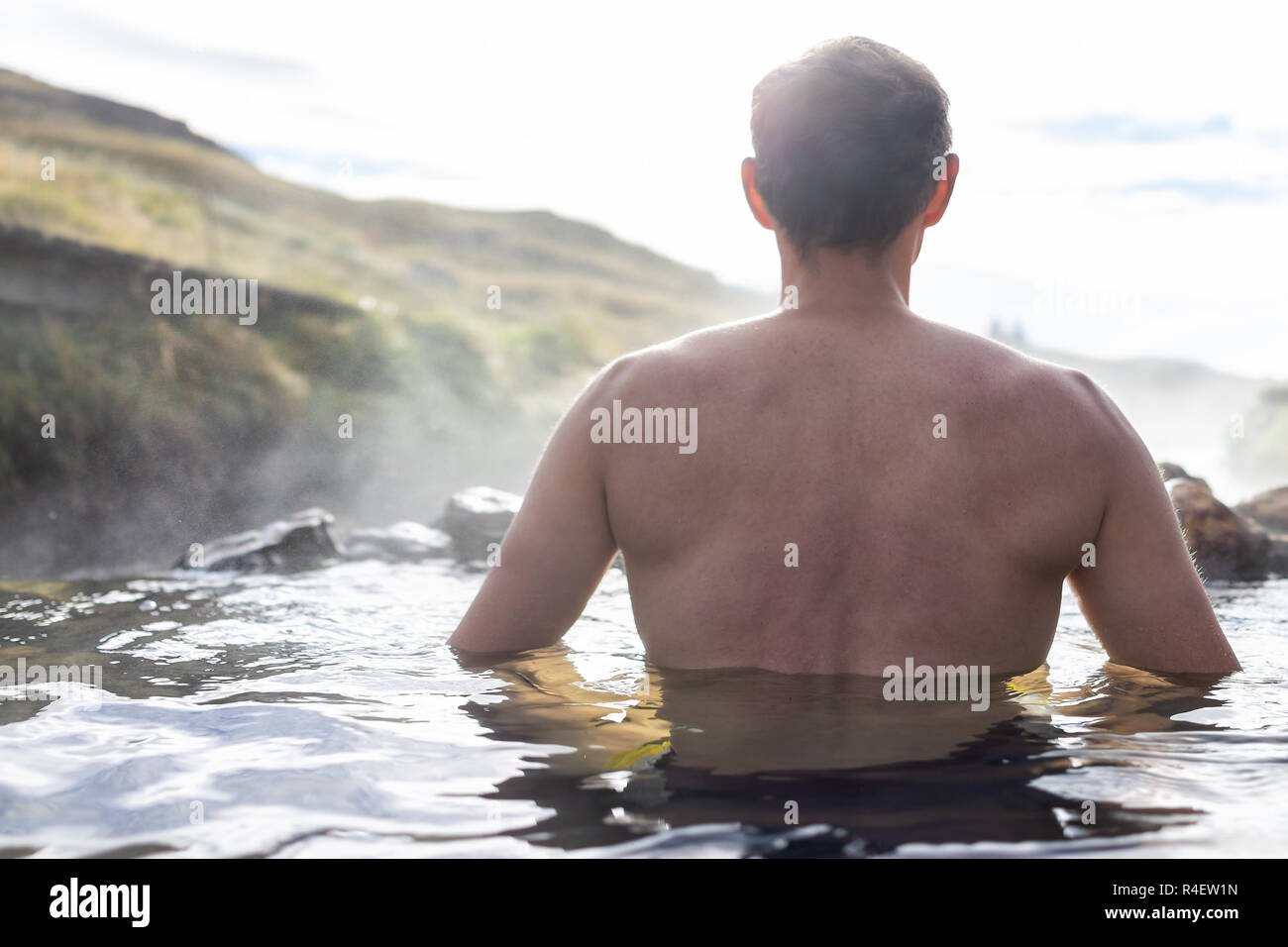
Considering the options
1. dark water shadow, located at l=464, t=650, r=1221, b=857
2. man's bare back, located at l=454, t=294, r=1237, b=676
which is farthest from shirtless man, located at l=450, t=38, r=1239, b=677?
dark water shadow, located at l=464, t=650, r=1221, b=857

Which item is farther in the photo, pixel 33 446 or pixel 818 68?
pixel 33 446

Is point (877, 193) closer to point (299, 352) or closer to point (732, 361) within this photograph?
point (732, 361)

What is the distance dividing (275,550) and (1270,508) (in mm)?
6699

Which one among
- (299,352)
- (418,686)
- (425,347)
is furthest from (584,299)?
(418,686)

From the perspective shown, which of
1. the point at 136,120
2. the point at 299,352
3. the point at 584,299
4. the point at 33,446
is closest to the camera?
the point at 33,446

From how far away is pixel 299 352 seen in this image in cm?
1325

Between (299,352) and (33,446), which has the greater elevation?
(299,352)

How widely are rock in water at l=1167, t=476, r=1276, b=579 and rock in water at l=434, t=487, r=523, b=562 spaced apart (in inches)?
165

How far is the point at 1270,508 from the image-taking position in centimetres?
A: 766

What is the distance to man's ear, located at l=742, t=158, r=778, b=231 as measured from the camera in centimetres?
260

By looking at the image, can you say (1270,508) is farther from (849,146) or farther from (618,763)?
(618,763)
